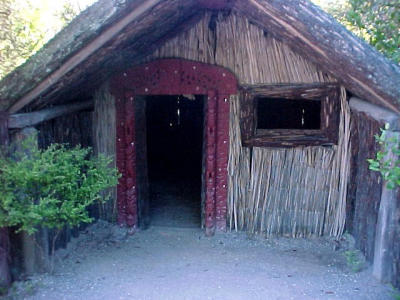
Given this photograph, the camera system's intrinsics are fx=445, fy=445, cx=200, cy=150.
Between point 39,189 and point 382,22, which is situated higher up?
point 382,22

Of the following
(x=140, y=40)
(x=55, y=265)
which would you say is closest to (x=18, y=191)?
(x=55, y=265)

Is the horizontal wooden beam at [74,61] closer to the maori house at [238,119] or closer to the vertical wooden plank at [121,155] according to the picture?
the maori house at [238,119]

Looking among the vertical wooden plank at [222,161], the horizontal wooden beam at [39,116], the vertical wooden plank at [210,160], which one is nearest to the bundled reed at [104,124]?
the horizontal wooden beam at [39,116]

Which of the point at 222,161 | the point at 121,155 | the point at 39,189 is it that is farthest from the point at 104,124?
the point at 39,189

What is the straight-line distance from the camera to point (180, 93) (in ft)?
19.0

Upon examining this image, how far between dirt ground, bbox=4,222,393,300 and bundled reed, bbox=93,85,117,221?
33.7 inches

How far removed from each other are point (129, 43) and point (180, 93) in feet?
3.87

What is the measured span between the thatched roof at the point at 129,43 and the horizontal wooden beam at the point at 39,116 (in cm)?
9

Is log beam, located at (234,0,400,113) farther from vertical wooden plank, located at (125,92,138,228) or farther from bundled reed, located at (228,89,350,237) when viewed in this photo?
vertical wooden plank, located at (125,92,138,228)

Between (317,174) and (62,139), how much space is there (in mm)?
3265

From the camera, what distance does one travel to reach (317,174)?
19.2 ft

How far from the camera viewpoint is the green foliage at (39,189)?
12.9 ft

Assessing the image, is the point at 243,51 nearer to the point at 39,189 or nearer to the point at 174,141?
the point at 39,189

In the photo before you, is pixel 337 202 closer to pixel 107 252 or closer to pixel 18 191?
pixel 107 252
